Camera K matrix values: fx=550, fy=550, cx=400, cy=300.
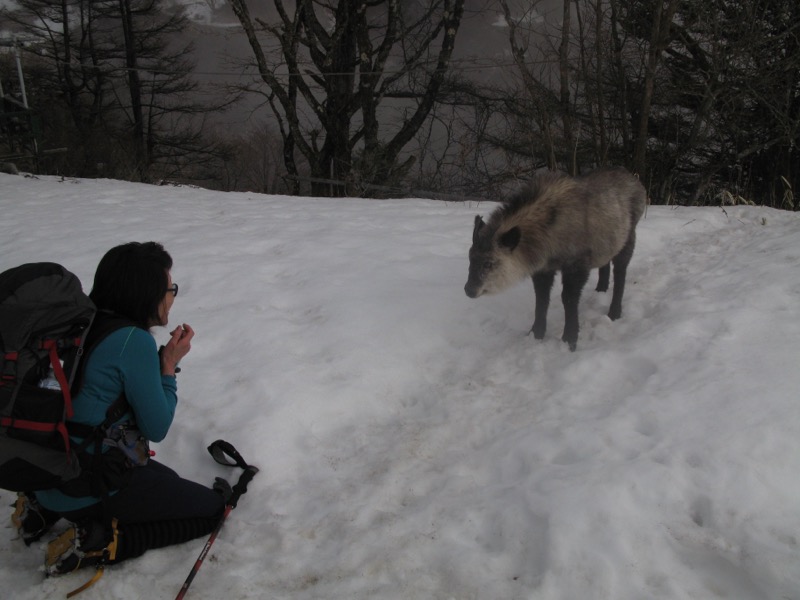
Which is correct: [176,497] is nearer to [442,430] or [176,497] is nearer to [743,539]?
[442,430]

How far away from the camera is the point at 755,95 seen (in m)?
11.4

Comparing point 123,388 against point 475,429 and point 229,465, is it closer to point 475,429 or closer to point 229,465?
point 229,465

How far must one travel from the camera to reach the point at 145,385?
2275 mm

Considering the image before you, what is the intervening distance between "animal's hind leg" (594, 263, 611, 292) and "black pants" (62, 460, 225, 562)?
13.4 feet

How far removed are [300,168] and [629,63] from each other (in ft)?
48.6

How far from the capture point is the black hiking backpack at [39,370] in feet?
6.45

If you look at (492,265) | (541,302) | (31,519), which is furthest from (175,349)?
(541,302)

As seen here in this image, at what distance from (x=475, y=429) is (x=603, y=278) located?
2645 mm

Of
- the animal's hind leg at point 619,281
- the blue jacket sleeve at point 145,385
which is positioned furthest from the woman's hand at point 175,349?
the animal's hind leg at point 619,281

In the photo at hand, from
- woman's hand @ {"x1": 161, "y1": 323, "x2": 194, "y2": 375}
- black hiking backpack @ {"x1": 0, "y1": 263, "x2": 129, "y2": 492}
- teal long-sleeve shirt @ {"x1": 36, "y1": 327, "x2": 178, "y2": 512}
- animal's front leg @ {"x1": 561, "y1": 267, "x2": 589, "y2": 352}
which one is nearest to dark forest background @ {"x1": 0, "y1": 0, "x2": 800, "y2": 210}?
animal's front leg @ {"x1": 561, "y1": 267, "x2": 589, "y2": 352}

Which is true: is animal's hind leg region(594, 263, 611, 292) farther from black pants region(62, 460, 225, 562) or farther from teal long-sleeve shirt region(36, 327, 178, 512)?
teal long-sleeve shirt region(36, 327, 178, 512)

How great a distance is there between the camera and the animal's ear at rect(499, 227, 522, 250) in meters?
4.00

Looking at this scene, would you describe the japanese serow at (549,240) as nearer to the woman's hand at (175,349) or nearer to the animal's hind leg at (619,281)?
A: the animal's hind leg at (619,281)

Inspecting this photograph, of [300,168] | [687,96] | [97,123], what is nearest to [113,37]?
[97,123]
